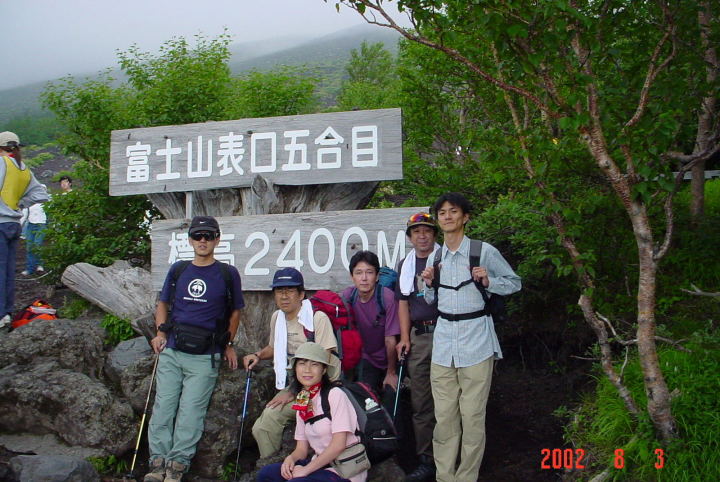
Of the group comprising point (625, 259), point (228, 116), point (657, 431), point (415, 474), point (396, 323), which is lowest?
point (415, 474)

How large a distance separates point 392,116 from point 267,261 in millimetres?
1733

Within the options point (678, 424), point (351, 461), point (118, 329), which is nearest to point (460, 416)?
point (351, 461)

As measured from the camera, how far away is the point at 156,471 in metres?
4.59

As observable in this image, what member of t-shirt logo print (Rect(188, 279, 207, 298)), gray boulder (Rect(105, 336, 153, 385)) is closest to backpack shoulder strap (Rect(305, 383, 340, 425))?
t-shirt logo print (Rect(188, 279, 207, 298))

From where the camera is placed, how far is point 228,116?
926 cm

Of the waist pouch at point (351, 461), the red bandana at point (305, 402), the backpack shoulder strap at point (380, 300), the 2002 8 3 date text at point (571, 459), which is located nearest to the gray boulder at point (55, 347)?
the red bandana at point (305, 402)

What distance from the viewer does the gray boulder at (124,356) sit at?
224 inches

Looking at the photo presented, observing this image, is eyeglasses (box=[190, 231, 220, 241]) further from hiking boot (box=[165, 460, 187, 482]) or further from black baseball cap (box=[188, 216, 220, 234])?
hiking boot (box=[165, 460, 187, 482])

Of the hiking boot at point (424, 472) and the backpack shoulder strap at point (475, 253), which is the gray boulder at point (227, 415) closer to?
the hiking boot at point (424, 472)

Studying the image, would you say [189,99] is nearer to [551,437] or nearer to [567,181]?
[567,181]

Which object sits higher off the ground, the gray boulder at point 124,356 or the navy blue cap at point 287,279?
the navy blue cap at point 287,279

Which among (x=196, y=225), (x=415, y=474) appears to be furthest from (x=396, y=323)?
(x=196, y=225)

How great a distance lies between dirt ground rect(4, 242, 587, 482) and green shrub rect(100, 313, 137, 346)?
3627 mm

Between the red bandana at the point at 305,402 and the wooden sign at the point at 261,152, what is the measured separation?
7.39 ft
